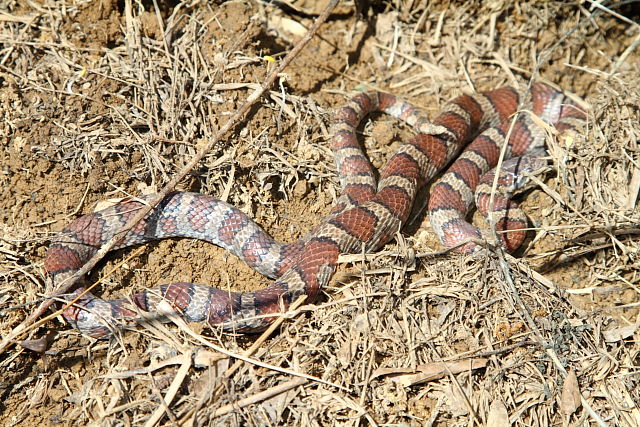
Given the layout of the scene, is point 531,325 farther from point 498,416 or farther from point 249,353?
point 249,353

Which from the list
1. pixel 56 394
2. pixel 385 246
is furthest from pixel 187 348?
pixel 385 246

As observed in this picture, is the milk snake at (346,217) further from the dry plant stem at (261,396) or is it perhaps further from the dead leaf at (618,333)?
the dead leaf at (618,333)

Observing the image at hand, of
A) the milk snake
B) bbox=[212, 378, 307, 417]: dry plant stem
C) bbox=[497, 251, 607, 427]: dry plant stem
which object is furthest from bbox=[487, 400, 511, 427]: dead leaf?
bbox=[212, 378, 307, 417]: dry plant stem

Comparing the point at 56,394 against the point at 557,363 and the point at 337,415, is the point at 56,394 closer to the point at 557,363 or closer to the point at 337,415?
the point at 337,415

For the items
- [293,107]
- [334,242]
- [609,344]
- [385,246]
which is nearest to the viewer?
[609,344]

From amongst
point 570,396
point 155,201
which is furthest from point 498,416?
point 155,201

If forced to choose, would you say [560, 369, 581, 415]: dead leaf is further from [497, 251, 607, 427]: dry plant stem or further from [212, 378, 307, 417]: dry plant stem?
[212, 378, 307, 417]: dry plant stem
